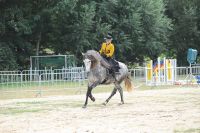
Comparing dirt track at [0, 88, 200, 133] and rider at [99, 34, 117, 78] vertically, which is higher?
rider at [99, 34, 117, 78]

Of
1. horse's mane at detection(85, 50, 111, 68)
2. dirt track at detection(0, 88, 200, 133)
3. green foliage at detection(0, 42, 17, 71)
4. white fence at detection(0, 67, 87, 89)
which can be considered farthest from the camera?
green foliage at detection(0, 42, 17, 71)

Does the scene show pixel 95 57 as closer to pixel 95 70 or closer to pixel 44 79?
pixel 95 70

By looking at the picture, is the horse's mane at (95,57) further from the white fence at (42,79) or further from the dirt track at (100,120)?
the white fence at (42,79)

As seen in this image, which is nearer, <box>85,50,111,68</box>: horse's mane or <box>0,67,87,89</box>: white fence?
<box>85,50,111,68</box>: horse's mane

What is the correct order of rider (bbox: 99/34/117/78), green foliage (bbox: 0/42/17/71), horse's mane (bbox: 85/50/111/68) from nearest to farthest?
horse's mane (bbox: 85/50/111/68), rider (bbox: 99/34/117/78), green foliage (bbox: 0/42/17/71)

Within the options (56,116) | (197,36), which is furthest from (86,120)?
(197,36)

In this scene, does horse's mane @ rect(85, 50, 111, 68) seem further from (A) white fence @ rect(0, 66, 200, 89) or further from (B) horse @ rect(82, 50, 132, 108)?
(A) white fence @ rect(0, 66, 200, 89)

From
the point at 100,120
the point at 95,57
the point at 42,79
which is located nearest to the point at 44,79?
the point at 42,79

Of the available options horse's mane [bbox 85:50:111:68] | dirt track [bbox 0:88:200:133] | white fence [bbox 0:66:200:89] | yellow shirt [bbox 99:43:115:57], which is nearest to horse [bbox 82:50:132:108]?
horse's mane [bbox 85:50:111:68]

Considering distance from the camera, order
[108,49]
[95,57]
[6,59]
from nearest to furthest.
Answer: [95,57]
[108,49]
[6,59]

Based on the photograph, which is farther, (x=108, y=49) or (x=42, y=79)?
(x=42, y=79)

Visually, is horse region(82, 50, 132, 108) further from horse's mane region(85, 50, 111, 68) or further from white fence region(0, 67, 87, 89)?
white fence region(0, 67, 87, 89)

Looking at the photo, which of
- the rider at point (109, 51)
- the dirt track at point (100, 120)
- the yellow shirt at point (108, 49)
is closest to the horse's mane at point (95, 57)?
the rider at point (109, 51)

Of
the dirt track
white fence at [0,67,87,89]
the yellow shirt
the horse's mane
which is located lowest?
the dirt track
